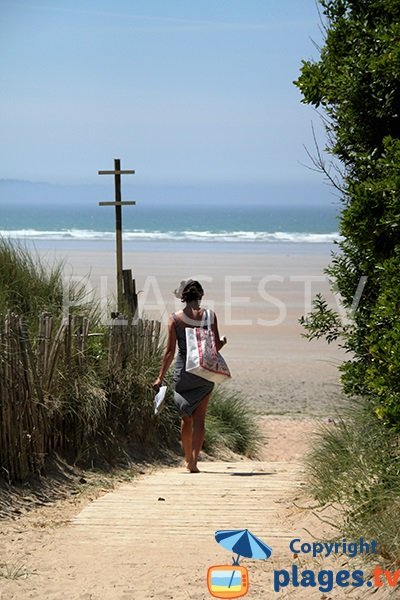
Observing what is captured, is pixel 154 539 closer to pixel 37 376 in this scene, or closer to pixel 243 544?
pixel 243 544

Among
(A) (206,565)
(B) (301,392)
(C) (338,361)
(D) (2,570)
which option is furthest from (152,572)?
(C) (338,361)

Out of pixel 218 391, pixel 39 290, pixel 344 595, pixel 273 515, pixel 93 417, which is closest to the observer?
pixel 344 595

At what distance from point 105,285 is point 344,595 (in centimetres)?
2419

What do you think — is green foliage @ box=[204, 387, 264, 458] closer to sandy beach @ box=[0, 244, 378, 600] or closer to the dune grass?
the dune grass

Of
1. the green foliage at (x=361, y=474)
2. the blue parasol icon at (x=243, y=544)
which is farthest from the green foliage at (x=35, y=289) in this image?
the blue parasol icon at (x=243, y=544)

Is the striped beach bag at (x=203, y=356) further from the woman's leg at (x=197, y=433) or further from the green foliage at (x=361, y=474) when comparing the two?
the green foliage at (x=361, y=474)

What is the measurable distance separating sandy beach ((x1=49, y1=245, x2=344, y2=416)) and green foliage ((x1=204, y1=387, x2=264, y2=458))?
4.05 feet

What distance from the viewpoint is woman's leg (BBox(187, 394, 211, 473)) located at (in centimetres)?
895

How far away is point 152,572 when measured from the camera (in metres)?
5.75

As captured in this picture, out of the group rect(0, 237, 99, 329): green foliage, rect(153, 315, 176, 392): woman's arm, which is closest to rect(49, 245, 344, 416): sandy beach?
rect(0, 237, 99, 329): green foliage

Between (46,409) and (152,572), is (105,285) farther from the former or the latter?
(152,572)

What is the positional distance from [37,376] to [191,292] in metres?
1.62

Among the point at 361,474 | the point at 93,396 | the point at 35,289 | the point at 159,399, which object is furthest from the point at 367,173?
the point at 35,289

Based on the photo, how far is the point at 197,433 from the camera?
902 centimetres
